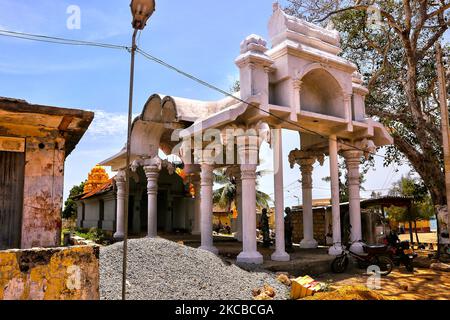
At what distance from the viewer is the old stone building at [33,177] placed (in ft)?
16.3

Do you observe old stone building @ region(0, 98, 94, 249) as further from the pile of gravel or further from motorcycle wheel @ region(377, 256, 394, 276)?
motorcycle wheel @ region(377, 256, 394, 276)

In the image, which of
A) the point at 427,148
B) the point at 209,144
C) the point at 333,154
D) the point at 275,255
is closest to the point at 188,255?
the point at 275,255

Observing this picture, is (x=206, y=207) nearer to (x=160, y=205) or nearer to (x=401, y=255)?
(x=401, y=255)

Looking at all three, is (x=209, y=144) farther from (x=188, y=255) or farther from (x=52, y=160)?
(x=52, y=160)

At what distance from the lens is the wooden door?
5000mm

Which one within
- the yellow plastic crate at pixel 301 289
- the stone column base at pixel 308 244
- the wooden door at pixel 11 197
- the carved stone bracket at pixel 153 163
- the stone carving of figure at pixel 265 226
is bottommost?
the yellow plastic crate at pixel 301 289

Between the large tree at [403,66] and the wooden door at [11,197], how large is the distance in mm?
13173

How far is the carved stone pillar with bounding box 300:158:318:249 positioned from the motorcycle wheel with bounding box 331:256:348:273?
297 centimetres

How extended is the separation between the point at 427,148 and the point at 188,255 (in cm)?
1019

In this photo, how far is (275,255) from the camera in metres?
10.3

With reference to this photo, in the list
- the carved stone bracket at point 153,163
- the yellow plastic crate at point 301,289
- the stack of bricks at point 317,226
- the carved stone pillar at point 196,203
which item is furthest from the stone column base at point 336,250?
the carved stone pillar at point 196,203

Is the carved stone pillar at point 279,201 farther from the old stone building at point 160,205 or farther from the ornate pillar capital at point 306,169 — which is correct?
the old stone building at point 160,205

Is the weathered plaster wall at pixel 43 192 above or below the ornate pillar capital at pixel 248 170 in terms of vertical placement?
below
